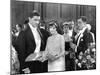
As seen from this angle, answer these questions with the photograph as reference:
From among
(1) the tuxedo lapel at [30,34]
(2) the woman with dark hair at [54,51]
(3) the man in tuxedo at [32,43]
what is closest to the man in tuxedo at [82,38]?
(2) the woman with dark hair at [54,51]

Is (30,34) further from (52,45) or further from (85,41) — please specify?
(85,41)

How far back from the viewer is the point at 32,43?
2.55 meters

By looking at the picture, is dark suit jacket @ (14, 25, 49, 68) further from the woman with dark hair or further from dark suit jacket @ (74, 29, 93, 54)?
dark suit jacket @ (74, 29, 93, 54)

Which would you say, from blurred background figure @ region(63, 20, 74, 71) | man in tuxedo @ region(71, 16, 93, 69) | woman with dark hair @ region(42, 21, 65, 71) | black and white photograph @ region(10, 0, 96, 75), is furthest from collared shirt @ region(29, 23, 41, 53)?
man in tuxedo @ region(71, 16, 93, 69)

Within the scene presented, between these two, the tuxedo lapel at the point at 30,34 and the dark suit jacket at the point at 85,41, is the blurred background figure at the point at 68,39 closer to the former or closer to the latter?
the dark suit jacket at the point at 85,41

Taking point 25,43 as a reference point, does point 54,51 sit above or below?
below

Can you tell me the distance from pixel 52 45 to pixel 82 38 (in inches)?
18.3

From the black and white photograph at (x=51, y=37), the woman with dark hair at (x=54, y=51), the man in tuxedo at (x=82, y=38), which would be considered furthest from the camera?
the man in tuxedo at (x=82, y=38)

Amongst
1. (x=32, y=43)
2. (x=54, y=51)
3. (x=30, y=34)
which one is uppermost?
(x=30, y=34)

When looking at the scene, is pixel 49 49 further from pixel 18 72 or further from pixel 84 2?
pixel 84 2

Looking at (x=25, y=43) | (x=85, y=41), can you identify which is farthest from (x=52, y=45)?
(x=85, y=41)

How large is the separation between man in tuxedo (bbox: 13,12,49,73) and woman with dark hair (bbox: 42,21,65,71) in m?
0.08

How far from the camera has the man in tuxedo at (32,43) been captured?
8.25ft

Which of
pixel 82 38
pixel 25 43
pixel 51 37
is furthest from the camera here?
pixel 82 38
